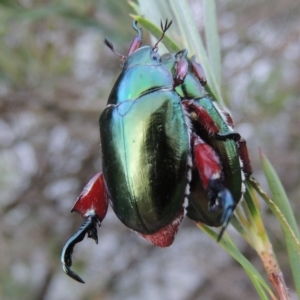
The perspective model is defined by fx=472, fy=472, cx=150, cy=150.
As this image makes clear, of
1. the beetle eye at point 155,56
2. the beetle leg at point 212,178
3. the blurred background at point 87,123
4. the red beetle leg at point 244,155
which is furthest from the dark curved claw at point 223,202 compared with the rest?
the blurred background at point 87,123

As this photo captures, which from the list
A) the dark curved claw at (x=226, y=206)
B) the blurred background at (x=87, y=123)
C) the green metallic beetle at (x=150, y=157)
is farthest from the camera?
the blurred background at (x=87, y=123)

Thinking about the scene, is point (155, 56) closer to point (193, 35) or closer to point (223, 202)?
point (193, 35)

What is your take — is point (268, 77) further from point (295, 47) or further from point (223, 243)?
A: point (223, 243)


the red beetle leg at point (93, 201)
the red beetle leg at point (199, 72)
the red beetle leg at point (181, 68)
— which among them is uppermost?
the red beetle leg at point (181, 68)

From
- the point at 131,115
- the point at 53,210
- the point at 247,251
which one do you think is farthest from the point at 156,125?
the point at 247,251

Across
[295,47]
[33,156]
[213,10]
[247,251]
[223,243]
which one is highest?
[213,10]

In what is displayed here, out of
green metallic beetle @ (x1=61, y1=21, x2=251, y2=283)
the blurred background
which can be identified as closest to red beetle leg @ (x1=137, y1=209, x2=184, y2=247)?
green metallic beetle @ (x1=61, y1=21, x2=251, y2=283)

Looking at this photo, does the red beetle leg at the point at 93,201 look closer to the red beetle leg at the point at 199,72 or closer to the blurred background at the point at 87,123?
the red beetle leg at the point at 199,72
